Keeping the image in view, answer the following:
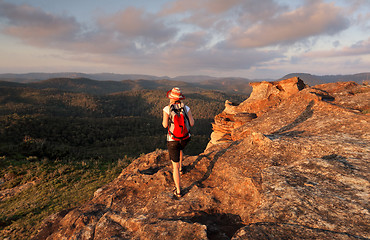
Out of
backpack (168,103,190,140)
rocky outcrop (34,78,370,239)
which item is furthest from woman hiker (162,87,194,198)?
rocky outcrop (34,78,370,239)

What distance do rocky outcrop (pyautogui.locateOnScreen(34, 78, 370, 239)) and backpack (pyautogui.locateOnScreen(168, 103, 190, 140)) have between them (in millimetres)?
1865

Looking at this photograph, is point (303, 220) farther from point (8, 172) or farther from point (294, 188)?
point (8, 172)

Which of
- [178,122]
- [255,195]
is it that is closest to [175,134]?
[178,122]

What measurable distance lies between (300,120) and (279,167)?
593 cm

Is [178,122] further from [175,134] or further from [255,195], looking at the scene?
[255,195]

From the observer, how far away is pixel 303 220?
11.3 ft

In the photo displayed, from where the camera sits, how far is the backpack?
5.39m

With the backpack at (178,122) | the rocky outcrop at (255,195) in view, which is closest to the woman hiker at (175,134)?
the backpack at (178,122)

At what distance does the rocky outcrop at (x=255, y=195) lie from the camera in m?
3.50

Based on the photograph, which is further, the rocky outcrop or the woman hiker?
the woman hiker

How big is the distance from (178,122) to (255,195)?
288cm

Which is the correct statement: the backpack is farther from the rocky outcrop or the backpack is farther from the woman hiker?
the rocky outcrop

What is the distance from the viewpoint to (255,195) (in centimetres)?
476

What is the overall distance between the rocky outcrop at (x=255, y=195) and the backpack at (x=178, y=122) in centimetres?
186
